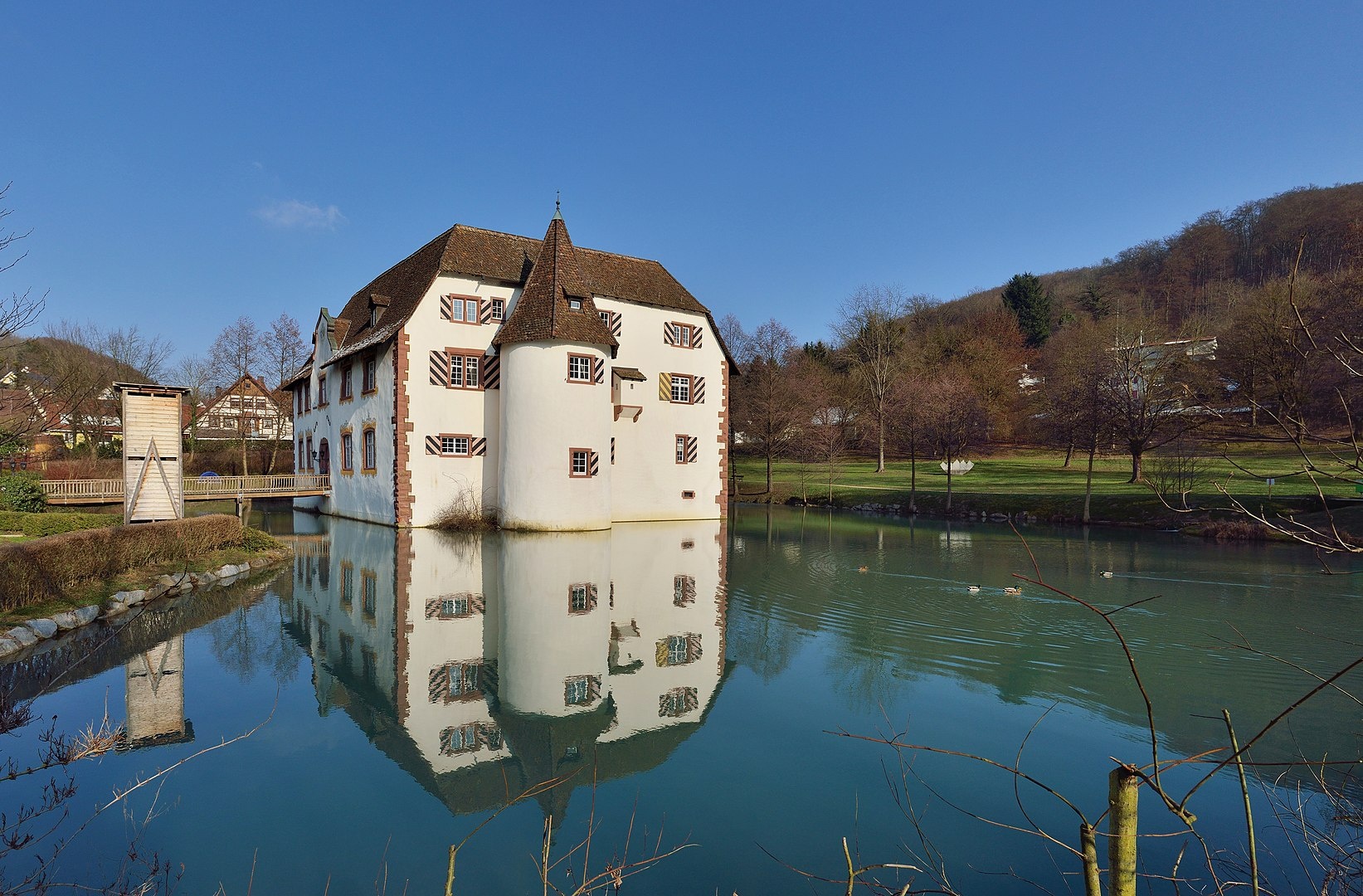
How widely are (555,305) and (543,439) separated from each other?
4191 mm

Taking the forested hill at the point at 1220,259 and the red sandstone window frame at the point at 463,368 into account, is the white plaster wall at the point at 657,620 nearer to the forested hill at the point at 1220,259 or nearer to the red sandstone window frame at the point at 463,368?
the red sandstone window frame at the point at 463,368

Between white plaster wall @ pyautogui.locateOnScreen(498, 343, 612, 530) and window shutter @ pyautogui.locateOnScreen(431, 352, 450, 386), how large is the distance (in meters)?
2.43

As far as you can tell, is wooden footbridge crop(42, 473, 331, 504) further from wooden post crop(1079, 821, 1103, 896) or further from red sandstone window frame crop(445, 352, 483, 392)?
wooden post crop(1079, 821, 1103, 896)

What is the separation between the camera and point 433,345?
23688mm

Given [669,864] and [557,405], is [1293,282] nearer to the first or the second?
[669,864]

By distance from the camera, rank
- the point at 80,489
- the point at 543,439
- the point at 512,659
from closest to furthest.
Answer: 1. the point at 512,659
2. the point at 543,439
3. the point at 80,489

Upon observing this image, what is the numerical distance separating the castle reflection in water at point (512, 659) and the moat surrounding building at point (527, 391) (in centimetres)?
599

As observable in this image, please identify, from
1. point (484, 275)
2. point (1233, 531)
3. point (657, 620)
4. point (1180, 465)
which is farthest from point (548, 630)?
point (1180, 465)

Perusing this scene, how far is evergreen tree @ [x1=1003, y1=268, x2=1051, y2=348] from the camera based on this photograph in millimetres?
62344

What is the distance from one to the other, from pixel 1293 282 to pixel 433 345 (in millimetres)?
23643

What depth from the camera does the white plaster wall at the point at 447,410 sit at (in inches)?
924

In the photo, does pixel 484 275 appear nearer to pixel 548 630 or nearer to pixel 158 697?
pixel 548 630

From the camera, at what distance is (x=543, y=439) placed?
2223 centimetres

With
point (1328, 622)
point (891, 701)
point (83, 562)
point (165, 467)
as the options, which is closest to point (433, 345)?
point (165, 467)
